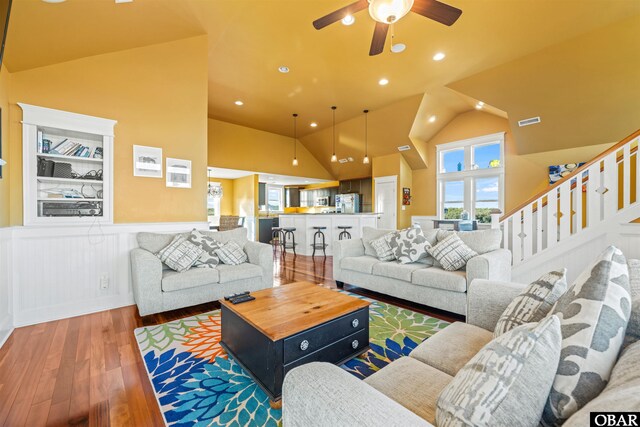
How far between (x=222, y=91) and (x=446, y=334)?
6064 millimetres

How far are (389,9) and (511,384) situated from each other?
2550 millimetres

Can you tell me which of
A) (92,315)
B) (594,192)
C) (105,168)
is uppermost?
(105,168)

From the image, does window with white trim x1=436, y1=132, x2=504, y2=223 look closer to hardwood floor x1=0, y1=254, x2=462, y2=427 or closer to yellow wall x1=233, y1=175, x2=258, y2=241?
hardwood floor x1=0, y1=254, x2=462, y2=427

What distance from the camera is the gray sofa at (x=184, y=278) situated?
2695 mm

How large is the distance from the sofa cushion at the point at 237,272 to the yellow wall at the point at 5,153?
6.62ft

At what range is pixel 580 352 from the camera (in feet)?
2.21

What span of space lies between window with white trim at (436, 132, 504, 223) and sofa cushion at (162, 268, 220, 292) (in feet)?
22.3

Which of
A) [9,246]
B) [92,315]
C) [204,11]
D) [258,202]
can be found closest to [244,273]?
[92,315]

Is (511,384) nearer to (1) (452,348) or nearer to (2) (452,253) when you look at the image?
(1) (452,348)

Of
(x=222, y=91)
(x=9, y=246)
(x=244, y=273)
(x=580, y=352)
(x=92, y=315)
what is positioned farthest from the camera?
(x=222, y=91)

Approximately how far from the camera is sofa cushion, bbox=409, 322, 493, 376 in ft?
4.03

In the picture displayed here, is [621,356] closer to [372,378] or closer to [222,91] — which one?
[372,378]

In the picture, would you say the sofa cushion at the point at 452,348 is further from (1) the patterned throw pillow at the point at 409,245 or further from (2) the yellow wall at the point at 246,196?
(2) the yellow wall at the point at 246,196

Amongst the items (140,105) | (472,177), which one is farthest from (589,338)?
(472,177)
